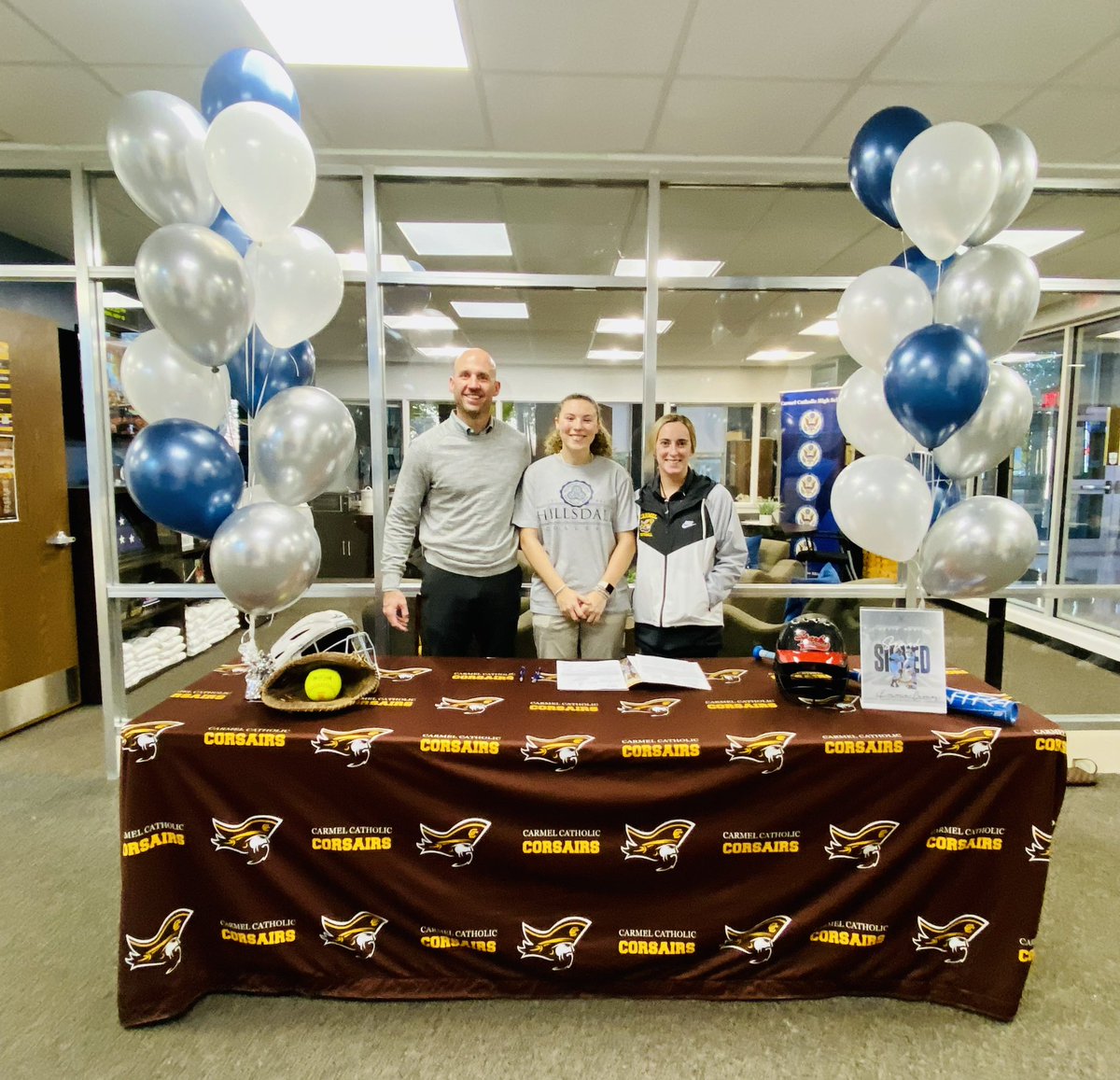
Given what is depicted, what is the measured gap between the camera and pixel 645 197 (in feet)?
10.5

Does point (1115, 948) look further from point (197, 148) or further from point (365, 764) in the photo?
point (197, 148)

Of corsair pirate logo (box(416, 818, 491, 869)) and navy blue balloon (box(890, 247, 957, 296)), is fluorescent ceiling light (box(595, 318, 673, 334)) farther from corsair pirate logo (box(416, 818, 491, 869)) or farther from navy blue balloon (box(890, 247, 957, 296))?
corsair pirate logo (box(416, 818, 491, 869))

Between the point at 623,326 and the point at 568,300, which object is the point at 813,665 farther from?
the point at 623,326

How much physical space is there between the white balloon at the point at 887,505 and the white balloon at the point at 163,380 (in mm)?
1835

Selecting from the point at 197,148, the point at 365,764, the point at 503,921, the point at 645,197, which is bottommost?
the point at 503,921

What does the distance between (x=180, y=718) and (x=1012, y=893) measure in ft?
6.54

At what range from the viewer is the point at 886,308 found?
73.6 inches

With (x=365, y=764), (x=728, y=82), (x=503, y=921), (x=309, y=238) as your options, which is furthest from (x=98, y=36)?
(x=503, y=921)

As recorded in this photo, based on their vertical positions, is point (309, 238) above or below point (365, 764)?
above

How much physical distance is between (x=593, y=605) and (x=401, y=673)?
0.65m

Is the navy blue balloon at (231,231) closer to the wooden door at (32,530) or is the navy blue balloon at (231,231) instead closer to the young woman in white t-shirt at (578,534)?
the young woman in white t-shirt at (578,534)

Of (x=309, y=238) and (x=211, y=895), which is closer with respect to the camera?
(x=211, y=895)

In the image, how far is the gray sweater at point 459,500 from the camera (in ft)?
7.68

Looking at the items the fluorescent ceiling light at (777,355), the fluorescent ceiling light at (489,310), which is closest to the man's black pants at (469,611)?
the fluorescent ceiling light at (489,310)
